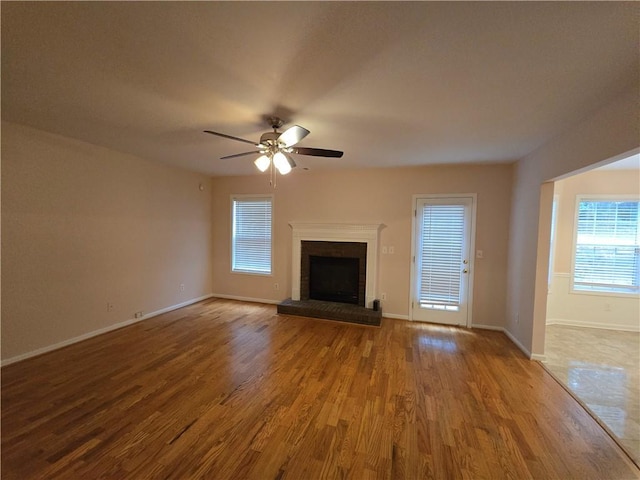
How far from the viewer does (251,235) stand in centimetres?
530

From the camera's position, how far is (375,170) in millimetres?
4453

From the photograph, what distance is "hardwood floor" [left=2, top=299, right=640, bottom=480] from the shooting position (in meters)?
1.65

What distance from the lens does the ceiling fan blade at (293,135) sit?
199 centimetres

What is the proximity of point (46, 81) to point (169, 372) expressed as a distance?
2659 millimetres

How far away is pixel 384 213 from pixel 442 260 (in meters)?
1.20

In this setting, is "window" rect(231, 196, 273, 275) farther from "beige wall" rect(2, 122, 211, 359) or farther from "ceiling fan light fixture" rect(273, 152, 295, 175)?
"ceiling fan light fixture" rect(273, 152, 295, 175)

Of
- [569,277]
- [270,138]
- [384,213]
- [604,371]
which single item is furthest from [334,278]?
[569,277]

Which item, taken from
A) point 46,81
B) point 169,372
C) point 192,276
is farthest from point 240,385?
point 192,276

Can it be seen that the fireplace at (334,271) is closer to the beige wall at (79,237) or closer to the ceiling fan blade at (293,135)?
the beige wall at (79,237)

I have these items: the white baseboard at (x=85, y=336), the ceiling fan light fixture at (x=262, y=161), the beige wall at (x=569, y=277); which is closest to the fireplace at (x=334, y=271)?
A: the white baseboard at (x=85, y=336)

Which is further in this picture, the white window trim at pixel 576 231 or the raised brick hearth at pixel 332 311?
the raised brick hearth at pixel 332 311

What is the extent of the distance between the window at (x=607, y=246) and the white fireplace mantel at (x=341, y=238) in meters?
3.21

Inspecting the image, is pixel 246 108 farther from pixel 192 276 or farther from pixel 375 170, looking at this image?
pixel 192 276

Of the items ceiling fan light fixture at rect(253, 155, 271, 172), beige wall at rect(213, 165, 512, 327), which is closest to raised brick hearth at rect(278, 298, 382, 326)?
beige wall at rect(213, 165, 512, 327)
